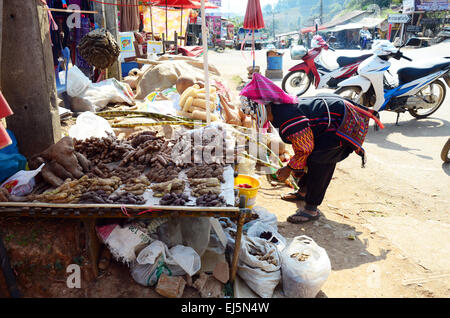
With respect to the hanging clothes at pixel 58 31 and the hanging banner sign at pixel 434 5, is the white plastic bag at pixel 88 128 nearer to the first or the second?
the hanging clothes at pixel 58 31

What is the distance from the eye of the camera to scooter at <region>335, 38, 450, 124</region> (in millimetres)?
6188

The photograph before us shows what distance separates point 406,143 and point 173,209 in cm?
503

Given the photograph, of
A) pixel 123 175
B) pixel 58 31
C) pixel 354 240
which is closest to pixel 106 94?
pixel 58 31

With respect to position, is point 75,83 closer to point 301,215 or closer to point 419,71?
point 301,215

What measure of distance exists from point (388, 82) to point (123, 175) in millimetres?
5629

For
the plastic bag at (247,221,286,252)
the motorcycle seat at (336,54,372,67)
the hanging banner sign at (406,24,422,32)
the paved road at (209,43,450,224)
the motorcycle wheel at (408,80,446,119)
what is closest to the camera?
the plastic bag at (247,221,286,252)

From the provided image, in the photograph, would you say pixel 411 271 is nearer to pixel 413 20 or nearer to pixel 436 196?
pixel 436 196

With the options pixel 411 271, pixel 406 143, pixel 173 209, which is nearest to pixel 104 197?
pixel 173 209

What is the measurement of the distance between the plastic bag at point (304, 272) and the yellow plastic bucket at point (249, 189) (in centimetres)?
82

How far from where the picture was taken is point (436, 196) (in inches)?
160

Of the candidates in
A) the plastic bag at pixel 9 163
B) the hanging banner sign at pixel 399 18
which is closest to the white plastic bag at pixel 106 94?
the plastic bag at pixel 9 163

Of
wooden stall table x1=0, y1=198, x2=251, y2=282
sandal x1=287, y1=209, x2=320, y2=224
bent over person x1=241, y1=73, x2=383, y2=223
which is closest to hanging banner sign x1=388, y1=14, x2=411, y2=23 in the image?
bent over person x1=241, y1=73, x2=383, y2=223

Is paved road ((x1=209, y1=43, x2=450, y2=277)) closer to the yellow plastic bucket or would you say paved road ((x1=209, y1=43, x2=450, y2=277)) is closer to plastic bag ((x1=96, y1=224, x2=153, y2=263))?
the yellow plastic bucket

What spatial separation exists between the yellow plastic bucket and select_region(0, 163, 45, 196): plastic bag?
69.1 inches
